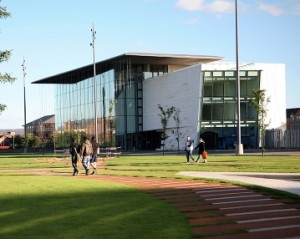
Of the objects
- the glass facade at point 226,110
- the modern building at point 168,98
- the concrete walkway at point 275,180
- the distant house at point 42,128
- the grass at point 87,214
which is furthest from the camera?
the distant house at point 42,128

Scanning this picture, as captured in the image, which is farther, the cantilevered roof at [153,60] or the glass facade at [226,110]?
the cantilevered roof at [153,60]

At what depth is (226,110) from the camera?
232 ft

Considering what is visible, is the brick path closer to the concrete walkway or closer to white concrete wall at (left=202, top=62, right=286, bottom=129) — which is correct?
the concrete walkway

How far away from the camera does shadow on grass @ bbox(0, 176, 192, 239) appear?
9492 millimetres

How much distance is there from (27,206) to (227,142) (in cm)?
5962

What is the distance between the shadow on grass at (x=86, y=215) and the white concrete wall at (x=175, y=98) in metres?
A: 53.5

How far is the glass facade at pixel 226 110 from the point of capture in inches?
2734

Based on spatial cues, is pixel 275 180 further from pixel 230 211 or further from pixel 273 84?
pixel 273 84

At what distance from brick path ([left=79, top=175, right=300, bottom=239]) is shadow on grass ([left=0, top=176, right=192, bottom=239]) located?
44 centimetres

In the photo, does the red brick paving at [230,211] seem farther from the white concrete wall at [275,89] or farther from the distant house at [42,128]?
the distant house at [42,128]

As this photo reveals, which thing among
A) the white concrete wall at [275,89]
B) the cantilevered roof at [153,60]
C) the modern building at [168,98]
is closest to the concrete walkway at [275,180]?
the modern building at [168,98]

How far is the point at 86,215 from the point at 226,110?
60.5 m

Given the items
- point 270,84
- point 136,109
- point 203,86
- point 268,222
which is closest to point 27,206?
point 268,222

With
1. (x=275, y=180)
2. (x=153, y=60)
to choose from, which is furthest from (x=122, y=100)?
(x=275, y=180)
